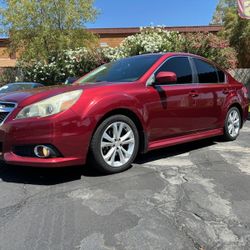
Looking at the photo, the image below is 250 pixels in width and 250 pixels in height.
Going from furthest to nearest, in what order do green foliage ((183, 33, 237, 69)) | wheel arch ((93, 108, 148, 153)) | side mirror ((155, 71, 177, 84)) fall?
green foliage ((183, 33, 237, 69)) → side mirror ((155, 71, 177, 84)) → wheel arch ((93, 108, 148, 153))

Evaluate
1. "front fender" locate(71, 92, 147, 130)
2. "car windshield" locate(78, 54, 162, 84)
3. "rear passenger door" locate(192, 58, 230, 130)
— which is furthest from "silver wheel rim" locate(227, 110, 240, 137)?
"front fender" locate(71, 92, 147, 130)

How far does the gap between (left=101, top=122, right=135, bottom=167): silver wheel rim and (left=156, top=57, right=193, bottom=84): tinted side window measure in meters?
1.20

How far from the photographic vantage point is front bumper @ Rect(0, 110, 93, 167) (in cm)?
461

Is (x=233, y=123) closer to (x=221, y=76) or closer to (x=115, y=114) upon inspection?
(x=221, y=76)

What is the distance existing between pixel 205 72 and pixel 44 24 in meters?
17.7

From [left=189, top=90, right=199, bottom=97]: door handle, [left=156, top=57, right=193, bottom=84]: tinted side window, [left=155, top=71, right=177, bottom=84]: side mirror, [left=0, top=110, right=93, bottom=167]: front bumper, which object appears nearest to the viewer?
[left=0, top=110, right=93, bottom=167]: front bumper

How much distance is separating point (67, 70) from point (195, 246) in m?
17.2

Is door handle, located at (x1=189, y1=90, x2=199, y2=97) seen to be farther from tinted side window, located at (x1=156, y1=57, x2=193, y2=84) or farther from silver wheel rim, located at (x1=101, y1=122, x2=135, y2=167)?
silver wheel rim, located at (x1=101, y1=122, x2=135, y2=167)

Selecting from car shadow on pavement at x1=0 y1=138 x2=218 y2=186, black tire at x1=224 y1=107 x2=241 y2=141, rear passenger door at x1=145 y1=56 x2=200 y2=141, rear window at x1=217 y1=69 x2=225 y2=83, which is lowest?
car shadow on pavement at x1=0 y1=138 x2=218 y2=186

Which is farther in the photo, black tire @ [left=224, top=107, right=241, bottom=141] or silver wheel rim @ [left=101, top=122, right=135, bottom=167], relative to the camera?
black tire @ [left=224, top=107, right=241, bottom=141]

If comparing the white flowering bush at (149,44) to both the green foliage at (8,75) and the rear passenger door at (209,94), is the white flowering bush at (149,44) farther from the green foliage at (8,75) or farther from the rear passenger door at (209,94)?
the rear passenger door at (209,94)

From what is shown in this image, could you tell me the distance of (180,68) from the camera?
6.35 m

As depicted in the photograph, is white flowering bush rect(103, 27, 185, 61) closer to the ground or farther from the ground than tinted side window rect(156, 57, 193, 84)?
farther from the ground

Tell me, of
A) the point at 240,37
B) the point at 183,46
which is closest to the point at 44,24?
the point at 183,46
